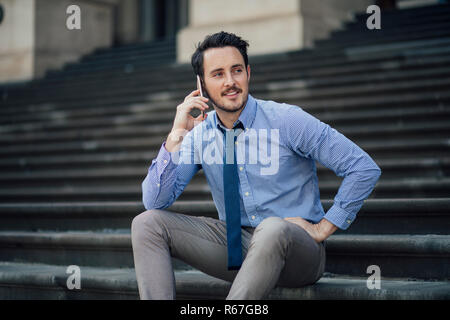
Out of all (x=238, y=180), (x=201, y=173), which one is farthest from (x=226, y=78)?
(x=201, y=173)

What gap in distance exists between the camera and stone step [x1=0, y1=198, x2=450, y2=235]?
391 cm

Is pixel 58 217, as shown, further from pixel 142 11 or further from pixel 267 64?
pixel 142 11

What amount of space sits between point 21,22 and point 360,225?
10.5m

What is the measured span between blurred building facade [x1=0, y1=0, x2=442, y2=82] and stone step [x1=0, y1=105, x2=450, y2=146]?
9.22ft

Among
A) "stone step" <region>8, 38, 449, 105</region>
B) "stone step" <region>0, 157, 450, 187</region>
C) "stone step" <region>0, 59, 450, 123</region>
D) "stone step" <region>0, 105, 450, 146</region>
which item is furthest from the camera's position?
"stone step" <region>8, 38, 449, 105</region>

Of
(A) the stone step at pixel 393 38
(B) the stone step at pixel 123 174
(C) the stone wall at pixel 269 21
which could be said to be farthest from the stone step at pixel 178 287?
(C) the stone wall at pixel 269 21

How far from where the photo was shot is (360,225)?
410 centimetres

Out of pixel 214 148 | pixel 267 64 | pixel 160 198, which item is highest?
pixel 267 64

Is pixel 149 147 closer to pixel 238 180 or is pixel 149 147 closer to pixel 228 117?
pixel 228 117

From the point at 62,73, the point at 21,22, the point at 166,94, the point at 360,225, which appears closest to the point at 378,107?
the point at 360,225

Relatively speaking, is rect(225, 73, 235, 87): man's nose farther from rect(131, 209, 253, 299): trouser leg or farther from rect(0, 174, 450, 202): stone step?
rect(0, 174, 450, 202): stone step

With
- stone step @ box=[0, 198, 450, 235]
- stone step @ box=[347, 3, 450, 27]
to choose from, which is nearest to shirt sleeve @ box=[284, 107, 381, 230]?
stone step @ box=[0, 198, 450, 235]

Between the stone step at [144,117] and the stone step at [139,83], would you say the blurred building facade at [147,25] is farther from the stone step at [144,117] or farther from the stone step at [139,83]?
the stone step at [144,117]

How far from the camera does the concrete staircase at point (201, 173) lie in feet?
11.8
